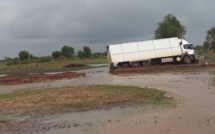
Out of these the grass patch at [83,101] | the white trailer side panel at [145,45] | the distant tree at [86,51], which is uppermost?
the distant tree at [86,51]

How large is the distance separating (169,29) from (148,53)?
137 ft

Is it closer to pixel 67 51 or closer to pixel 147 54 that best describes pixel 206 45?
pixel 67 51

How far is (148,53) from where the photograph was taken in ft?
154

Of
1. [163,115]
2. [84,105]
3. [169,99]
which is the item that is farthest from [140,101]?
[163,115]

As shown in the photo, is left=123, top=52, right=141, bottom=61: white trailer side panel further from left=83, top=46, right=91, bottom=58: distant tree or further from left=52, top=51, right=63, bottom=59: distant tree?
left=52, top=51, right=63, bottom=59: distant tree

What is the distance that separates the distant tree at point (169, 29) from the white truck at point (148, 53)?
3985cm

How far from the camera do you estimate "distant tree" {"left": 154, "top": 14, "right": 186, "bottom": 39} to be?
86.8m

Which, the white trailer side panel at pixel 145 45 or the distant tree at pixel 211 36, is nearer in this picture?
the white trailer side panel at pixel 145 45

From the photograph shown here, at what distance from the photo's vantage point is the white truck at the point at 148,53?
46875mm

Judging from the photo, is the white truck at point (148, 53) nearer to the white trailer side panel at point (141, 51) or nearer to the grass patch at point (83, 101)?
the white trailer side panel at point (141, 51)

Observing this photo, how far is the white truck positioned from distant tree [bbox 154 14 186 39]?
3985 centimetres

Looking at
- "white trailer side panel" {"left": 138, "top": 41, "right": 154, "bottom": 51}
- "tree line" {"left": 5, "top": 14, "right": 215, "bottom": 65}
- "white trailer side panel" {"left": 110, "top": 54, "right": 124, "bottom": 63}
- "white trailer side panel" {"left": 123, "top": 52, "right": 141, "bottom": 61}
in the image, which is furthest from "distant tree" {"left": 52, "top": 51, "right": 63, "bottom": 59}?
"white trailer side panel" {"left": 138, "top": 41, "right": 154, "bottom": 51}

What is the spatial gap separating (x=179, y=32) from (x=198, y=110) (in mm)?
78015

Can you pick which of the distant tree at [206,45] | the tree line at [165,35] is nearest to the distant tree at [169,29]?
the tree line at [165,35]
